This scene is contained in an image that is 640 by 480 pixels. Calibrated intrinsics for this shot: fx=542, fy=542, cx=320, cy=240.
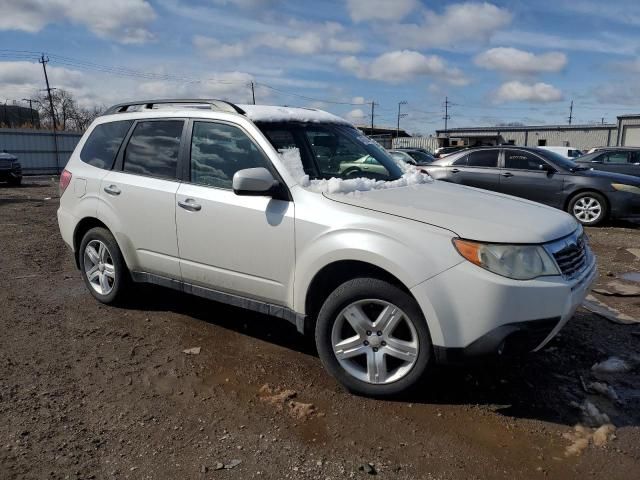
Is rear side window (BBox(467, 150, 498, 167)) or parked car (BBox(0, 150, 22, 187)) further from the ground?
rear side window (BBox(467, 150, 498, 167))

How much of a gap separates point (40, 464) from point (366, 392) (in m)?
1.83

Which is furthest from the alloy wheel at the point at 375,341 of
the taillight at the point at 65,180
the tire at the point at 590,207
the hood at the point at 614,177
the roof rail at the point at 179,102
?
the hood at the point at 614,177

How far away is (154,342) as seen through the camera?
14.3ft

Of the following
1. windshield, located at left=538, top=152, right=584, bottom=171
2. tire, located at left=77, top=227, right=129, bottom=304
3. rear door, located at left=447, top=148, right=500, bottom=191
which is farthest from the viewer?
rear door, located at left=447, top=148, right=500, bottom=191

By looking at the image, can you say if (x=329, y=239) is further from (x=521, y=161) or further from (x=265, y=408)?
(x=521, y=161)

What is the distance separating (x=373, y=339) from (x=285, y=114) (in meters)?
1.94

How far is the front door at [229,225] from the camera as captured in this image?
3668mm

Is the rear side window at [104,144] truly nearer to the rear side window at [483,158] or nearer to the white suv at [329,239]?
the white suv at [329,239]

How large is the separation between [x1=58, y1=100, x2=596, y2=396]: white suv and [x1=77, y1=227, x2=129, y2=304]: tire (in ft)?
0.06

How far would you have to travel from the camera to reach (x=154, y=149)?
Result: 4.57 m

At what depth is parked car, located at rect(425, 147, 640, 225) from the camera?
33.9 ft

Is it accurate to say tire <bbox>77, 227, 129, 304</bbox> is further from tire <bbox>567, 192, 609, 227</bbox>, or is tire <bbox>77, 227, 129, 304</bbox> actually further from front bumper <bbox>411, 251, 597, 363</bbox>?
tire <bbox>567, 192, 609, 227</bbox>

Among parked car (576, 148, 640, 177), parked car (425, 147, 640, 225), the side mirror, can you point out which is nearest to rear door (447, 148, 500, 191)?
parked car (425, 147, 640, 225)

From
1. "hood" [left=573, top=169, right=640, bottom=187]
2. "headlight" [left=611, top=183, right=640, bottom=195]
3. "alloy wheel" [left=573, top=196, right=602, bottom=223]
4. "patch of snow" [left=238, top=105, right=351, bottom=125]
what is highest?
"patch of snow" [left=238, top=105, right=351, bottom=125]
